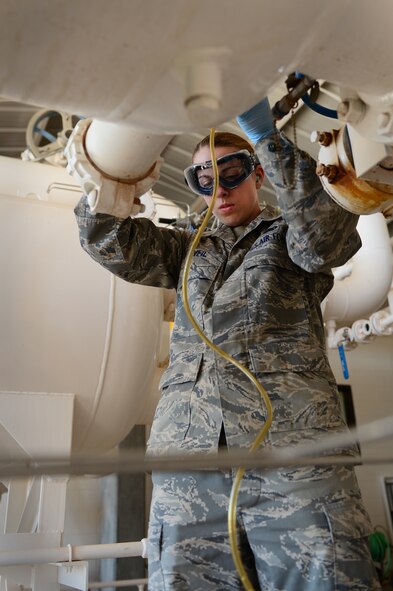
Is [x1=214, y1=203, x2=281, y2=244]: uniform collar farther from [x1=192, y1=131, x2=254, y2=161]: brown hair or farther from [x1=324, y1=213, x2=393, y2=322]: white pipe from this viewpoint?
[x1=324, y1=213, x2=393, y2=322]: white pipe

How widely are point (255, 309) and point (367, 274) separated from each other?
1.36 meters

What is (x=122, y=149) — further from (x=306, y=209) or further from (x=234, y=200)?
(x=234, y=200)

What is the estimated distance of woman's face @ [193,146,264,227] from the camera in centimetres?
104

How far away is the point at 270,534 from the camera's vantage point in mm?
787

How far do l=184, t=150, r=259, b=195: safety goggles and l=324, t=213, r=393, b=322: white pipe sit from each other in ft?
4.06

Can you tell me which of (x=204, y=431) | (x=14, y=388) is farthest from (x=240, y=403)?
(x=14, y=388)

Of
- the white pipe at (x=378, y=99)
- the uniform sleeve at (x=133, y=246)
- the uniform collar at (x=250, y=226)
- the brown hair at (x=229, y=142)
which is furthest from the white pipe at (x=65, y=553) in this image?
the white pipe at (x=378, y=99)

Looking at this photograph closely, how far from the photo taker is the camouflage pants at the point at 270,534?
76cm

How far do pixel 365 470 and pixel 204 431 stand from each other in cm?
440

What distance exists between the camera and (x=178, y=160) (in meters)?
3.39

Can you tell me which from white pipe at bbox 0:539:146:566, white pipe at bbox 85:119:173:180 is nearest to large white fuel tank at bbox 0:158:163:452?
white pipe at bbox 0:539:146:566

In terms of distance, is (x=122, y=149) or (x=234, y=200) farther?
(x=234, y=200)

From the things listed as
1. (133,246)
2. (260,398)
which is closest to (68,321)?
(133,246)

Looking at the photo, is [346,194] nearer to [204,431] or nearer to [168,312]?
[204,431]
